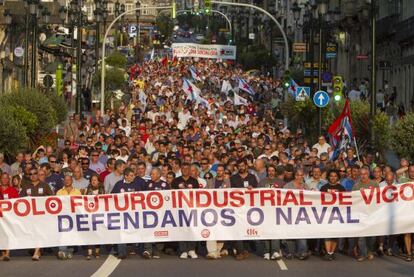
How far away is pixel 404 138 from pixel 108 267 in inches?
532

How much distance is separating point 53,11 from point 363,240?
63127mm

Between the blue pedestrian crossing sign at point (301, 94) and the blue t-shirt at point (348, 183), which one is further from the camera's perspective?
the blue pedestrian crossing sign at point (301, 94)

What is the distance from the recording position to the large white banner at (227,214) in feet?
65.5

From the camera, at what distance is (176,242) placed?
2094cm

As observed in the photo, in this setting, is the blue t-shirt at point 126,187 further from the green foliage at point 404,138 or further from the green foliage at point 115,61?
the green foliage at point 115,61

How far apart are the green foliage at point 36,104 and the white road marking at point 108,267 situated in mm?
18439

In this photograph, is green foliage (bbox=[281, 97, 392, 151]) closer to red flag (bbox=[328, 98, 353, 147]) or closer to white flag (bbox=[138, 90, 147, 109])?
red flag (bbox=[328, 98, 353, 147])

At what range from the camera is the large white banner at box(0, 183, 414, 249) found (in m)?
20.0

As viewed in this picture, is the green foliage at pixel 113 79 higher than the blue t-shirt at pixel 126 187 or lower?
higher

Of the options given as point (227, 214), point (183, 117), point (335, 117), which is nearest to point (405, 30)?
point (335, 117)

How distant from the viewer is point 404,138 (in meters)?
30.5

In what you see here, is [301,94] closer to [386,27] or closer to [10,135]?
[10,135]

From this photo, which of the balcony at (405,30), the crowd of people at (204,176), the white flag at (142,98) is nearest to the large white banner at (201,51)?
the balcony at (405,30)

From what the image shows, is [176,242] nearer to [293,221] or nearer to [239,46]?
[293,221]
